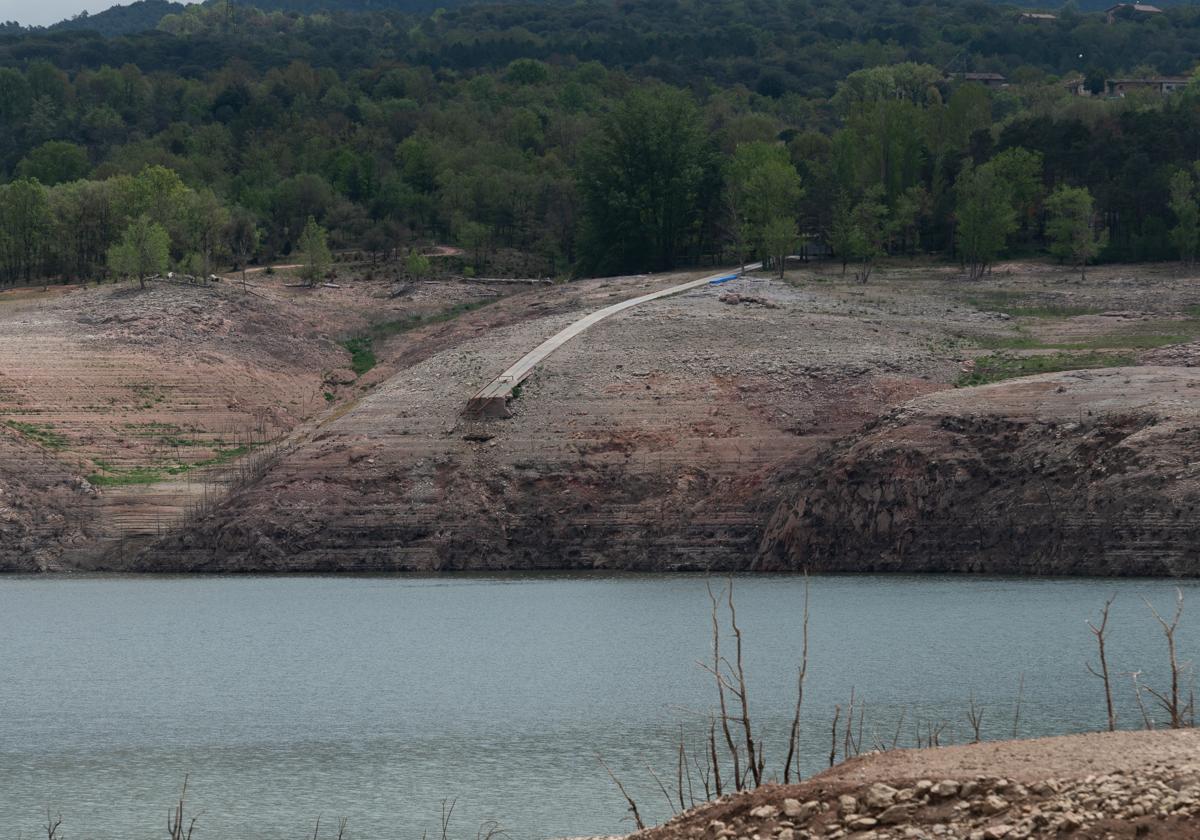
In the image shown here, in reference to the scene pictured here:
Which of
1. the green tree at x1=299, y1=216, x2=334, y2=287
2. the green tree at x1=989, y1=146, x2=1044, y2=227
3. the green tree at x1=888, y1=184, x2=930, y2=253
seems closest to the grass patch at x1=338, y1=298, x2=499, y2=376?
the green tree at x1=299, y1=216, x2=334, y2=287

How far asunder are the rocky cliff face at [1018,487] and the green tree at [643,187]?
42968 millimetres

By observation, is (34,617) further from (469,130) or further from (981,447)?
(469,130)

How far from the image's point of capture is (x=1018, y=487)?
66.6 m

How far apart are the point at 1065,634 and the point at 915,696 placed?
32.1 ft

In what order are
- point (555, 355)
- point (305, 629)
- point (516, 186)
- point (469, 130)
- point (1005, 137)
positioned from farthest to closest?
point (469, 130)
point (516, 186)
point (1005, 137)
point (555, 355)
point (305, 629)

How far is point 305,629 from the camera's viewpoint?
5603 cm

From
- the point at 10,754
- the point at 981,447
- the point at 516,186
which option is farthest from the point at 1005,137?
the point at 10,754

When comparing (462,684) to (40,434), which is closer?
(462,684)

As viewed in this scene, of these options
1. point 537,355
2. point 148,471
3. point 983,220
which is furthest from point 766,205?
point 148,471

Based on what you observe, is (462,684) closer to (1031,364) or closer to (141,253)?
(1031,364)

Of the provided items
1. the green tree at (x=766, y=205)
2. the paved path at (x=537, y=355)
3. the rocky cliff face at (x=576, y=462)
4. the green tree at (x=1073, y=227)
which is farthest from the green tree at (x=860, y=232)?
the rocky cliff face at (x=576, y=462)

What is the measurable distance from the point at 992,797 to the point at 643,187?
96.4 metres

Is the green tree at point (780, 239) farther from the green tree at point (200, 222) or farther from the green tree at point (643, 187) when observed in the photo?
the green tree at point (200, 222)

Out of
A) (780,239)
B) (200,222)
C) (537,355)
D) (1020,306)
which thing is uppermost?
(200,222)
